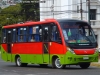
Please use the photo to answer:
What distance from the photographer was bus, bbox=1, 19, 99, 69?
83.5 ft

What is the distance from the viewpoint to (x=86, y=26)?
88.1 feet

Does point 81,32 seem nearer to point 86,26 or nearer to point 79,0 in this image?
point 86,26

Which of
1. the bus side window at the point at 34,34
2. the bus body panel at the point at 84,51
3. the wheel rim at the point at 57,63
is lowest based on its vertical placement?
the wheel rim at the point at 57,63

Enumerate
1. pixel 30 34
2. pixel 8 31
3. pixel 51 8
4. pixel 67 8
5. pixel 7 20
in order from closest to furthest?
pixel 30 34 < pixel 8 31 < pixel 67 8 < pixel 51 8 < pixel 7 20

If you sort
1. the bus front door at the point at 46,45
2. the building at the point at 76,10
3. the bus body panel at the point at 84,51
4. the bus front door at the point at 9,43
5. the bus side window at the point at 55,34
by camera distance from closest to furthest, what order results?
the bus body panel at the point at 84,51 < the bus side window at the point at 55,34 < the bus front door at the point at 46,45 < the bus front door at the point at 9,43 < the building at the point at 76,10

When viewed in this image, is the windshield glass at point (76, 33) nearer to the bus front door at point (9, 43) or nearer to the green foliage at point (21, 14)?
the bus front door at point (9, 43)

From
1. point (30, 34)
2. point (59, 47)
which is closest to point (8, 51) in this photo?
point (30, 34)

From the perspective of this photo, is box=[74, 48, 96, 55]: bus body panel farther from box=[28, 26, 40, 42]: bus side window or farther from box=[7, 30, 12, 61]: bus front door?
box=[7, 30, 12, 61]: bus front door

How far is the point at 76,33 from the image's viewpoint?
25953mm

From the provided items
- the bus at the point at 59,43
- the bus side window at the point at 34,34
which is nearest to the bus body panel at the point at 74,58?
the bus at the point at 59,43

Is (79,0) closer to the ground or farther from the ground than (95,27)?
farther from the ground

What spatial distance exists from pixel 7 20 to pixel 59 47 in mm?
75181

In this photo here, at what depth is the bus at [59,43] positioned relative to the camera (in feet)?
83.5

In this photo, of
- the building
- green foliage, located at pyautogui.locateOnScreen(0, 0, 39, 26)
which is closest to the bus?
the building
